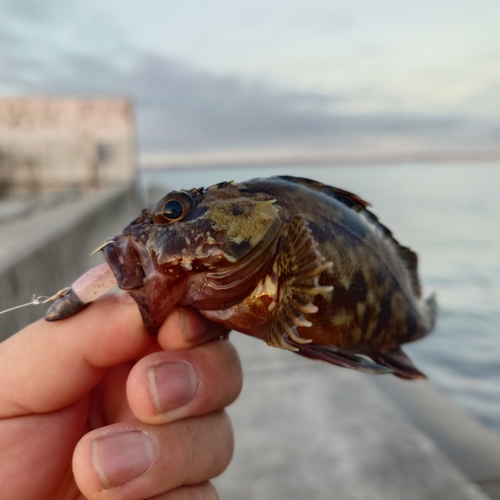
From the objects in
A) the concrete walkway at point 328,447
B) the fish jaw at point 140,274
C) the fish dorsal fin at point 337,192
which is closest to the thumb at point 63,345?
the fish jaw at point 140,274

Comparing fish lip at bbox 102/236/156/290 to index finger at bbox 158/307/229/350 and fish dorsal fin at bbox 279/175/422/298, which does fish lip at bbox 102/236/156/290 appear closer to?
index finger at bbox 158/307/229/350

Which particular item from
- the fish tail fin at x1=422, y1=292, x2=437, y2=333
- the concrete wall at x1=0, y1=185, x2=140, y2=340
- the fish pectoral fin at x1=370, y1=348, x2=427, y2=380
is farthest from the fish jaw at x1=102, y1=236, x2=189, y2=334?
the concrete wall at x1=0, y1=185, x2=140, y2=340

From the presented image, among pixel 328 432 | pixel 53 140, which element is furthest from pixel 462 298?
pixel 53 140

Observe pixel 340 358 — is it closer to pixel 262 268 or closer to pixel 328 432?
pixel 262 268

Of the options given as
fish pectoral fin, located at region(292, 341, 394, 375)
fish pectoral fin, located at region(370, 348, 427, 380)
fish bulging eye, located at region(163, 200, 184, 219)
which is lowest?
fish pectoral fin, located at region(370, 348, 427, 380)

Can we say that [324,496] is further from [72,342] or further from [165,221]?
[165,221]
